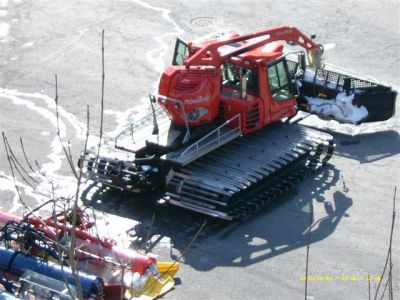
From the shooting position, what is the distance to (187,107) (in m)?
19.2

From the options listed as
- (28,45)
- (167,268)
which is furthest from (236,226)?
(28,45)

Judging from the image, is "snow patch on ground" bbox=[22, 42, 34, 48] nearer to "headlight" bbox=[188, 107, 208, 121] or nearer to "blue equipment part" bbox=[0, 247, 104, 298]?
"headlight" bbox=[188, 107, 208, 121]

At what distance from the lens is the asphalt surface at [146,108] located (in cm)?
1727

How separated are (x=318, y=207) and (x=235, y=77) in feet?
10.9

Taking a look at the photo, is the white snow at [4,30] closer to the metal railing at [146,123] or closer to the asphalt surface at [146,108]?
the asphalt surface at [146,108]

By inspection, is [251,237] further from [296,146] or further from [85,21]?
[85,21]

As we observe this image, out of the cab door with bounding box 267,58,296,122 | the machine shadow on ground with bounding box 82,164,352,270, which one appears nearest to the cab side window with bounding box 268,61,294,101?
the cab door with bounding box 267,58,296,122

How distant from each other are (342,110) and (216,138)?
4.15m

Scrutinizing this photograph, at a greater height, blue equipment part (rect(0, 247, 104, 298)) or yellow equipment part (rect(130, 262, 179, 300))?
blue equipment part (rect(0, 247, 104, 298))

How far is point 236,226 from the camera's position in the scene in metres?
18.5

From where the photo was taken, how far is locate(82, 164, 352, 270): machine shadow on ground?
17703mm

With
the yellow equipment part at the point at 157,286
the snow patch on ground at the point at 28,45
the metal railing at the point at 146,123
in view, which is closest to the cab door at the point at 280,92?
the metal railing at the point at 146,123

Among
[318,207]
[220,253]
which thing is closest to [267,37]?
[318,207]

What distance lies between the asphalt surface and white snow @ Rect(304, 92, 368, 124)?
20.0 inches
